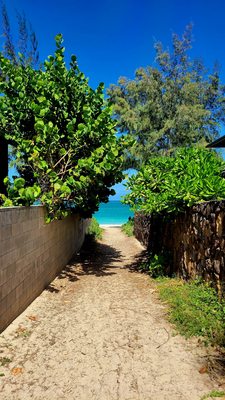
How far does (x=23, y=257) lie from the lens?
546 centimetres

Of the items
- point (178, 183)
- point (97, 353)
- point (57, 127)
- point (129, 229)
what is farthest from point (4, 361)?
point (129, 229)

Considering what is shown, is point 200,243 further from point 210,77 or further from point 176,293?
point 210,77

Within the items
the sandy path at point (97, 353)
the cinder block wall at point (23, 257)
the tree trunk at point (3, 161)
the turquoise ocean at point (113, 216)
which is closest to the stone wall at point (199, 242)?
the sandy path at point (97, 353)

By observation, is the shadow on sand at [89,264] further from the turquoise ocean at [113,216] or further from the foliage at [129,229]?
the turquoise ocean at [113,216]

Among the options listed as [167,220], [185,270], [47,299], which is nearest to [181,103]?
[167,220]

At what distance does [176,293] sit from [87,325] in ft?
6.56

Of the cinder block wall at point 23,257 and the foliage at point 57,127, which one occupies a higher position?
the foliage at point 57,127

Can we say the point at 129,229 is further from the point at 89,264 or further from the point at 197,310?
the point at 197,310

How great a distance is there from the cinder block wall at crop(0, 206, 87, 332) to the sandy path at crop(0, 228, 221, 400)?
0.94 feet

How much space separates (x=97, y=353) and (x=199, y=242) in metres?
3.32

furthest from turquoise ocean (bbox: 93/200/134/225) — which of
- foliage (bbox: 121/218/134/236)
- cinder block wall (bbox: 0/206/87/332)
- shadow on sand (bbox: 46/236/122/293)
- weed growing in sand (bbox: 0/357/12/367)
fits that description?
weed growing in sand (bbox: 0/357/12/367)

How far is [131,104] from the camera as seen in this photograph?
26.1 meters

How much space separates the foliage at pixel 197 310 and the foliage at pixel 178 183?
5.67 ft

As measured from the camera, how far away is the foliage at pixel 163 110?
79.6ft
